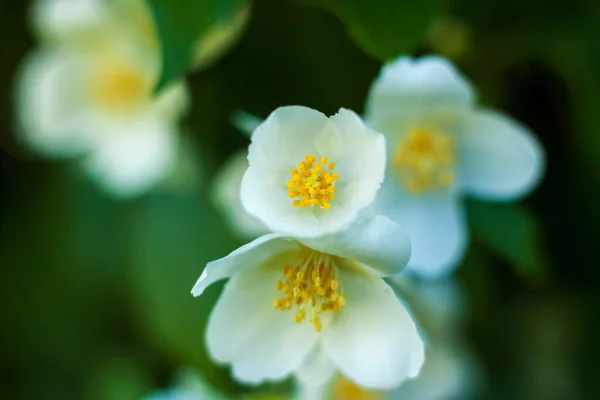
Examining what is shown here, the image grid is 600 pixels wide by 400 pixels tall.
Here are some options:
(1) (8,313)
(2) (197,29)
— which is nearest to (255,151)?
(2) (197,29)

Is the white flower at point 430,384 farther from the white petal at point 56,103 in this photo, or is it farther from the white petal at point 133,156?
the white petal at point 56,103

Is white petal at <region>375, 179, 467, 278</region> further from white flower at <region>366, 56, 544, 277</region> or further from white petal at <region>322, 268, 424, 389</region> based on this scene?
white petal at <region>322, 268, 424, 389</region>

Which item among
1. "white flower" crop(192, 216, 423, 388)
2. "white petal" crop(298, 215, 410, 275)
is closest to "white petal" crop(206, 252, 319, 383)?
"white flower" crop(192, 216, 423, 388)

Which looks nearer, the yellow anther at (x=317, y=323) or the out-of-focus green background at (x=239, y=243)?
the yellow anther at (x=317, y=323)

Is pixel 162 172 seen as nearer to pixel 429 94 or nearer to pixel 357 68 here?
pixel 357 68

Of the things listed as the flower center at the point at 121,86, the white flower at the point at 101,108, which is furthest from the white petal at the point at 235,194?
the flower center at the point at 121,86

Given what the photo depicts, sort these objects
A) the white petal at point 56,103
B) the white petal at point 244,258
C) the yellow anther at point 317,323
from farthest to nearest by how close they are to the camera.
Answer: the white petal at point 56,103 → the yellow anther at point 317,323 → the white petal at point 244,258
